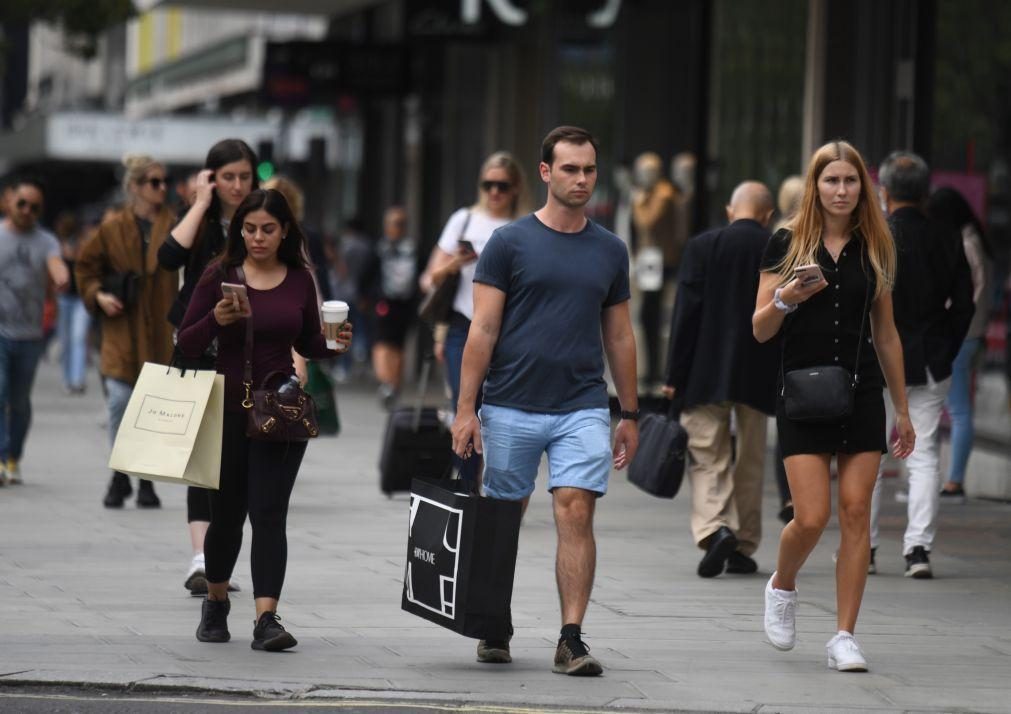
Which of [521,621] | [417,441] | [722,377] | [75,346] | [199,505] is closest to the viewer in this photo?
[521,621]

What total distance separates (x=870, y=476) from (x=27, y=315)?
7450 millimetres

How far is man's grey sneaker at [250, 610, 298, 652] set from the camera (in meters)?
7.72

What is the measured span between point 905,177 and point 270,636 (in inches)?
164

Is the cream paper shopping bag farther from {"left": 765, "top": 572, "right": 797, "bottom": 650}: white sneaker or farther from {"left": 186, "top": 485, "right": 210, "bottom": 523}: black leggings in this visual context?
{"left": 765, "top": 572, "right": 797, "bottom": 650}: white sneaker

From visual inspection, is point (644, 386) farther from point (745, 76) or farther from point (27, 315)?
point (27, 315)

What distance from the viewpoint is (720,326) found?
10.1m

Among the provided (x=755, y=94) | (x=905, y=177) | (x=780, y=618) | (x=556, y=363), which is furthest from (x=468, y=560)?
(x=755, y=94)

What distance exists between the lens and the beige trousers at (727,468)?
10.1 m

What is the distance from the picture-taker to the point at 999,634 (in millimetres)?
8547

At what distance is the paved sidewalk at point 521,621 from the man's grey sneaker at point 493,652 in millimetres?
49

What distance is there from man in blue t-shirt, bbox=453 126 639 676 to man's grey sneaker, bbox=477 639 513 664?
0.22 meters

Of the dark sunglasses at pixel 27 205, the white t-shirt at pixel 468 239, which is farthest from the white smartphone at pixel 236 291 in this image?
the dark sunglasses at pixel 27 205

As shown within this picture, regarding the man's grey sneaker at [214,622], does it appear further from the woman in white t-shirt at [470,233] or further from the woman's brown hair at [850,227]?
the woman in white t-shirt at [470,233]

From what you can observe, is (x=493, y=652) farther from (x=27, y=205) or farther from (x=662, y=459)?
(x=27, y=205)
